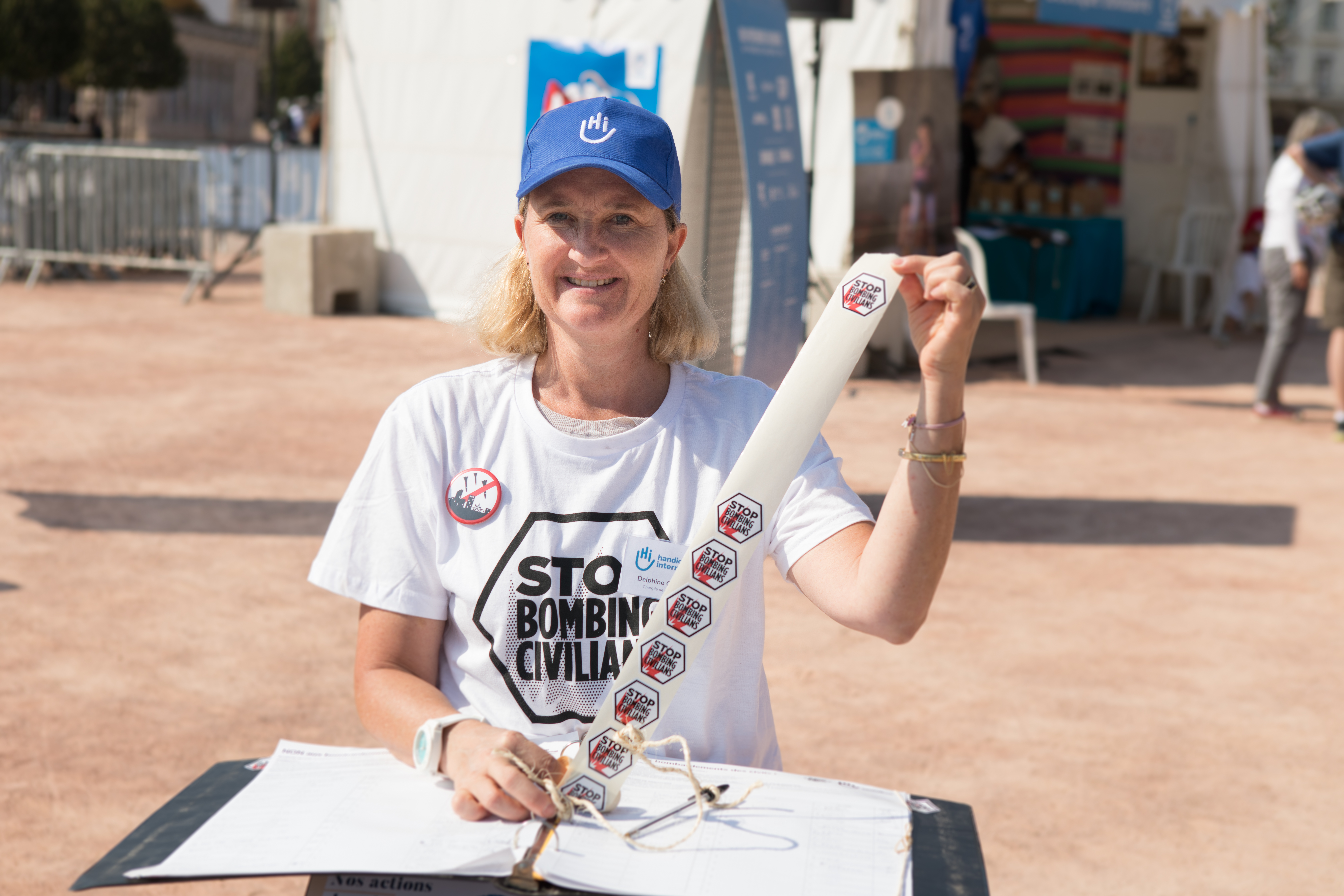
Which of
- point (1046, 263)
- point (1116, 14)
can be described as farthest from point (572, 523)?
point (1046, 263)

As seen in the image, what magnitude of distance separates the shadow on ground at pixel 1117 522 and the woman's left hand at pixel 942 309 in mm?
4047

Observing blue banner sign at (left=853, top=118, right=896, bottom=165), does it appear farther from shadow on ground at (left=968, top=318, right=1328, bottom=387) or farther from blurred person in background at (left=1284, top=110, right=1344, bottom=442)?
blurred person in background at (left=1284, top=110, right=1344, bottom=442)

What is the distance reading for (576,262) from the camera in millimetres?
1747

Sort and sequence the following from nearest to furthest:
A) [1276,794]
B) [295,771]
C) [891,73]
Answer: [295,771]
[1276,794]
[891,73]

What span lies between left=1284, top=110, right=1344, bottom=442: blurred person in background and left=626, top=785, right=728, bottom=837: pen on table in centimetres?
695

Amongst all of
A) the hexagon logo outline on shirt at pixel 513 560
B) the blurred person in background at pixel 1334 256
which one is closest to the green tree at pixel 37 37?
the blurred person in background at pixel 1334 256

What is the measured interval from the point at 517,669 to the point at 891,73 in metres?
8.07

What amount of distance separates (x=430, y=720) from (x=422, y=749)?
2.2 inches

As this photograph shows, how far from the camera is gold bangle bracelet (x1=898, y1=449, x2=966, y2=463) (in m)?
1.59

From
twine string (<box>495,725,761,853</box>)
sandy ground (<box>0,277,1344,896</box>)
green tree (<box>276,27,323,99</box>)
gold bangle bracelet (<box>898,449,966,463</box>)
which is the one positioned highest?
green tree (<box>276,27,323,99</box>)

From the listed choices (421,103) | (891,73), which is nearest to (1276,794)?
(891,73)

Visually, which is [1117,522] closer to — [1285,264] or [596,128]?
[1285,264]

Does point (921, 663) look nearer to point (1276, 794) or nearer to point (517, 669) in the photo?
point (1276, 794)

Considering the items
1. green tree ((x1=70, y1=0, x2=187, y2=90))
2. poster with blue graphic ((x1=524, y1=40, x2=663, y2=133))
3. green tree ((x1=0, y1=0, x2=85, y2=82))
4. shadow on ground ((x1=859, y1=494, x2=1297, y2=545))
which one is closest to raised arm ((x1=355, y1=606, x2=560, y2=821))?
shadow on ground ((x1=859, y1=494, x2=1297, y2=545))
